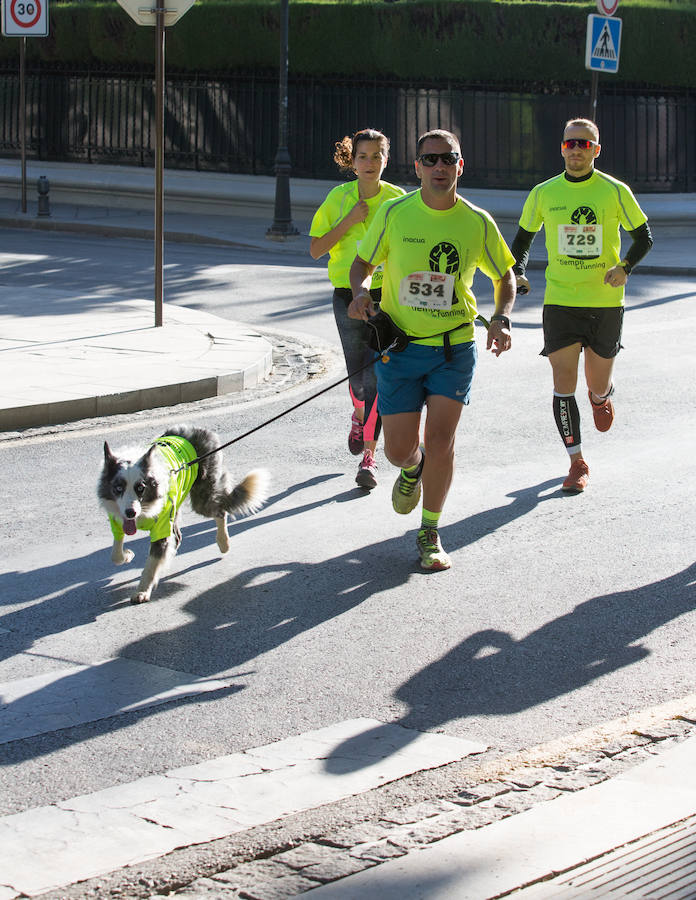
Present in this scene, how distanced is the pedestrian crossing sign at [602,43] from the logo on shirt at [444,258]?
13671 millimetres

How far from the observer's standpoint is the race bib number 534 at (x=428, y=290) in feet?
20.3

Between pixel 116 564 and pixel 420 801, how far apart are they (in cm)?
284

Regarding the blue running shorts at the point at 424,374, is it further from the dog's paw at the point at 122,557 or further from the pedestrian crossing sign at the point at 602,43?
the pedestrian crossing sign at the point at 602,43

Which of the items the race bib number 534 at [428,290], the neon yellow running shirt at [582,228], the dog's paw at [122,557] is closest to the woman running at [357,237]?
the neon yellow running shirt at [582,228]

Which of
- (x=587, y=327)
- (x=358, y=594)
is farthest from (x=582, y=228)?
(x=358, y=594)

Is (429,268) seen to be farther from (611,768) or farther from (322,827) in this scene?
(322,827)

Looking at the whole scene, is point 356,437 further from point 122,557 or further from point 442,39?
point 442,39

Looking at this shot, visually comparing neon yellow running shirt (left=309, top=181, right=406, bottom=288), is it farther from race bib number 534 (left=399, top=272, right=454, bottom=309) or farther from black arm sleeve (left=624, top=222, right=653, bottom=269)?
race bib number 534 (left=399, top=272, right=454, bottom=309)

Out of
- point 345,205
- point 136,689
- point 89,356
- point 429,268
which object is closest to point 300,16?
point 89,356

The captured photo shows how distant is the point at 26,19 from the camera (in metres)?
21.2

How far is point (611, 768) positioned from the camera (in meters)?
4.17

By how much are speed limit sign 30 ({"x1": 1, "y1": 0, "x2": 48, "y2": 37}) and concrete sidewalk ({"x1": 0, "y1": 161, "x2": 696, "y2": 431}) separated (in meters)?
3.25

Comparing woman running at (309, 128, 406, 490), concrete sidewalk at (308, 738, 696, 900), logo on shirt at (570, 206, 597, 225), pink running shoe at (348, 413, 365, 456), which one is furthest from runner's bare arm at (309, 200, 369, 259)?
concrete sidewalk at (308, 738, 696, 900)

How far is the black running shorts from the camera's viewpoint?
7.88m
